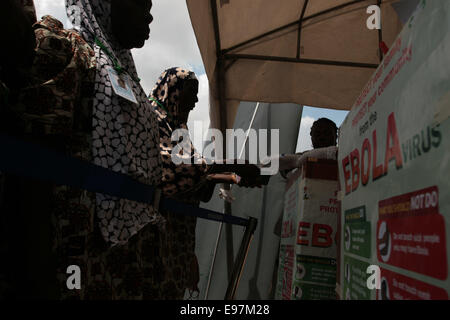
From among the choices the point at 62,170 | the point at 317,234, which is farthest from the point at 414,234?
the point at 317,234

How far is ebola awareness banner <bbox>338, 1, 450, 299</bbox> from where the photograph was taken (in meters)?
0.42

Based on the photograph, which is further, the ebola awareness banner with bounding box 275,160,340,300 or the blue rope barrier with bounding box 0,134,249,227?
the ebola awareness banner with bounding box 275,160,340,300

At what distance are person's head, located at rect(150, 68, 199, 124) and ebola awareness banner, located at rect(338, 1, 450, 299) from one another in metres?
1.10

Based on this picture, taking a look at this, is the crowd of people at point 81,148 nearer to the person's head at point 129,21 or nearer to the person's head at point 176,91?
the person's head at point 129,21

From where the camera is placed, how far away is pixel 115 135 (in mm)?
938

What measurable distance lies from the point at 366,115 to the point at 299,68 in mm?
Answer: 2248

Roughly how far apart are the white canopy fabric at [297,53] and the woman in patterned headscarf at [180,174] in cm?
75

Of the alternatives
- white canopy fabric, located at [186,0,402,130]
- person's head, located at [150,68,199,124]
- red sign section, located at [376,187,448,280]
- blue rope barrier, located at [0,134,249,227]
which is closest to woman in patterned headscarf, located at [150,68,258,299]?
person's head, located at [150,68,199,124]

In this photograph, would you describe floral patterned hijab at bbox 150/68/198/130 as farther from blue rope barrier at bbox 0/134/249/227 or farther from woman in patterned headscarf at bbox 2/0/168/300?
blue rope barrier at bbox 0/134/249/227

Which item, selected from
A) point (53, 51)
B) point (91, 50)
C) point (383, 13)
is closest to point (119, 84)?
point (91, 50)

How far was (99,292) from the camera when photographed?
36.2 inches

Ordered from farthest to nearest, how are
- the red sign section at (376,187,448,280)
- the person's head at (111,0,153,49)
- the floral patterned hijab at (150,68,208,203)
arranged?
the floral patterned hijab at (150,68,208,203)
the person's head at (111,0,153,49)
the red sign section at (376,187,448,280)

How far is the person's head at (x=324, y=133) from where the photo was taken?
98.0 inches

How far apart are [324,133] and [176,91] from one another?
1.27 m
